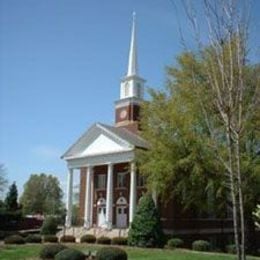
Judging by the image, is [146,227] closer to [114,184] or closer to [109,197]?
[109,197]

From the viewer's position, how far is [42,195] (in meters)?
96.5

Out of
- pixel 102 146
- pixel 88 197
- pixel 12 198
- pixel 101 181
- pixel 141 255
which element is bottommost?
pixel 141 255

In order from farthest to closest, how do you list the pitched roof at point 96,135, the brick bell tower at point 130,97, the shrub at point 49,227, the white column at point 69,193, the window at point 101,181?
1. the brick bell tower at point 130,97
2. the window at point 101,181
3. the white column at point 69,193
4. the shrub at point 49,227
5. the pitched roof at point 96,135

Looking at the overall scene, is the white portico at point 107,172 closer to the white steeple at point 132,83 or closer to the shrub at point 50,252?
the white steeple at point 132,83

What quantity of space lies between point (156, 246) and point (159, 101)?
10.6 meters

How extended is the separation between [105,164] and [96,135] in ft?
11.9

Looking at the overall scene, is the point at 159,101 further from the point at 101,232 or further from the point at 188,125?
the point at 101,232

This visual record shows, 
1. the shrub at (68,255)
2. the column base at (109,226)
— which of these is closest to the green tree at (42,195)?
the column base at (109,226)

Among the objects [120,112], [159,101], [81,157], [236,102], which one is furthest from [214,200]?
[236,102]

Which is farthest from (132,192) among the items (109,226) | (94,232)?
(94,232)

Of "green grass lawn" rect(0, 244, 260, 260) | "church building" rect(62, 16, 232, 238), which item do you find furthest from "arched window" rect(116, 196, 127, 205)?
"green grass lawn" rect(0, 244, 260, 260)

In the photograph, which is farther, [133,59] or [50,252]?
[133,59]

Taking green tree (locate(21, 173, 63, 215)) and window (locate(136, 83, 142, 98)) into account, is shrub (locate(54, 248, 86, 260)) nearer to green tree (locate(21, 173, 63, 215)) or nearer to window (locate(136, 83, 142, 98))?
window (locate(136, 83, 142, 98))

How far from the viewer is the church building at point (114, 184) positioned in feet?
146
